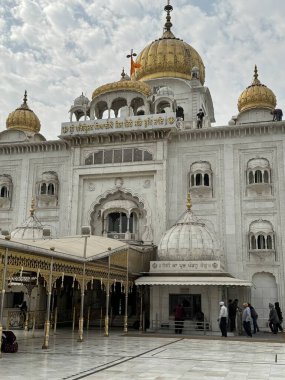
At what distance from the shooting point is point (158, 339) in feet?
51.4

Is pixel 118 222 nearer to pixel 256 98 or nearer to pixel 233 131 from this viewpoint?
pixel 233 131

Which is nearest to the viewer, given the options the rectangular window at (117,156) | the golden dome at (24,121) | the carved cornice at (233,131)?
the carved cornice at (233,131)

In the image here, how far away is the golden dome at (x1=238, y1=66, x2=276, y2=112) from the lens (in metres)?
26.3

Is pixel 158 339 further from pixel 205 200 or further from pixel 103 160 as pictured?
pixel 103 160

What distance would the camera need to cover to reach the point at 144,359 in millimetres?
10703

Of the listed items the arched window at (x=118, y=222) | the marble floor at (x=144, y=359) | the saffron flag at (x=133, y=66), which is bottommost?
the marble floor at (x=144, y=359)

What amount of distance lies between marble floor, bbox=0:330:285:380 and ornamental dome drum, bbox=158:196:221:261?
4.96 meters

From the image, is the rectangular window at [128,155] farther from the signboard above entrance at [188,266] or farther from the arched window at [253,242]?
the arched window at [253,242]

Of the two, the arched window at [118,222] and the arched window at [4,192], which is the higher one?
the arched window at [4,192]

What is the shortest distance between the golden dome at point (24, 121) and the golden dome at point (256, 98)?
1260 cm

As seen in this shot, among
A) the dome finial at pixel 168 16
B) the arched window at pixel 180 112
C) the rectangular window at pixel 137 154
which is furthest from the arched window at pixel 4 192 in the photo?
the dome finial at pixel 168 16

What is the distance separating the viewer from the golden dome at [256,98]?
26.3 meters

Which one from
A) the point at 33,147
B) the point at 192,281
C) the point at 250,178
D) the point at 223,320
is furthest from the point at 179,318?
the point at 33,147

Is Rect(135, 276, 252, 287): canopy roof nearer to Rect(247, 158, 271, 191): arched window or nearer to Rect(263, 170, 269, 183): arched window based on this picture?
Rect(247, 158, 271, 191): arched window
